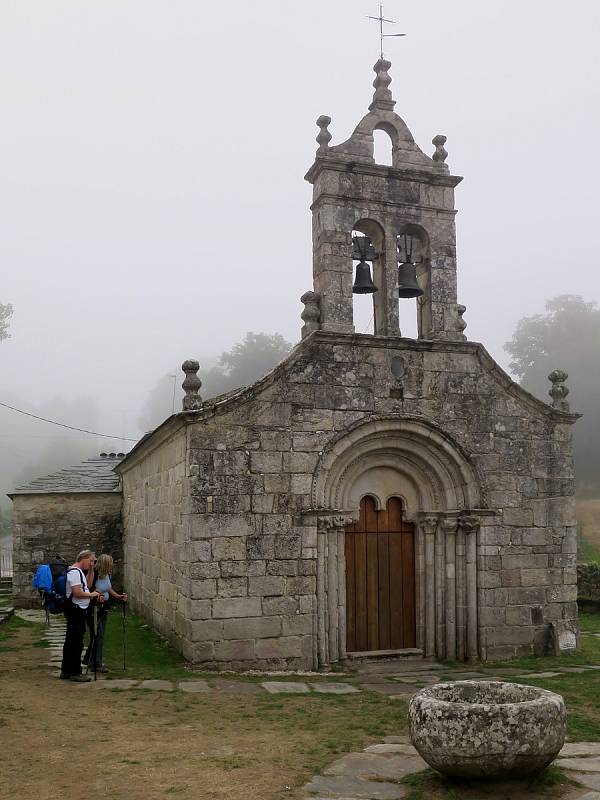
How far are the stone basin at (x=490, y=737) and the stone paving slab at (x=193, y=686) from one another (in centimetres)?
390

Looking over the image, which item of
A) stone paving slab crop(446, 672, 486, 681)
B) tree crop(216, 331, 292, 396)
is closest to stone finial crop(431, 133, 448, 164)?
stone paving slab crop(446, 672, 486, 681)

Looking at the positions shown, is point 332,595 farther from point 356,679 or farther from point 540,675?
point 540,675

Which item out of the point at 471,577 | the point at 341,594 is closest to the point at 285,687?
the point at 341,594

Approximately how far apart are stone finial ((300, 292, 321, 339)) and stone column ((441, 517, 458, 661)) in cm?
330

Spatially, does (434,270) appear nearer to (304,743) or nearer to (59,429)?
(304,743)

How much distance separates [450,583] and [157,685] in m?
4.52

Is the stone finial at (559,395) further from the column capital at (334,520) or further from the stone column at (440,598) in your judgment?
the column capital at (334,520)

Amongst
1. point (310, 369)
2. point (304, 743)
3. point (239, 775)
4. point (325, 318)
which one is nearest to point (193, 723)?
point (304, 743)

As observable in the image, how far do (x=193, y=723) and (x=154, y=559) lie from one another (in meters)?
6.11

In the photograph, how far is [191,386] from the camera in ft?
33.4

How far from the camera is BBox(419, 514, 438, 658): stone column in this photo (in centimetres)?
1093

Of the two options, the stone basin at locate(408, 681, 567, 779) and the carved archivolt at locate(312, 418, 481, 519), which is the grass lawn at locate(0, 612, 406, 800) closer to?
the stone basin at locate(408, 681, 567, 779)

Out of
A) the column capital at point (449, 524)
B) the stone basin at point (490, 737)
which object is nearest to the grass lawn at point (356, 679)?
the stone basin at point (490, 737)

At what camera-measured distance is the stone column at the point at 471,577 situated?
427 inches
